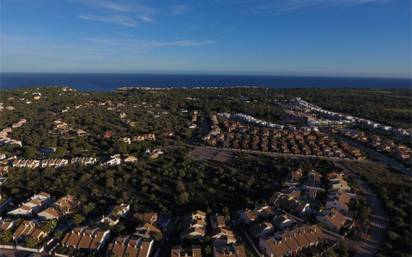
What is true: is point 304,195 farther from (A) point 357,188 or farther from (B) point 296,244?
(B) point 296,244

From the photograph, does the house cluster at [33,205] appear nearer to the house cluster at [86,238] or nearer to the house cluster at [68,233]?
the house cluster at [68,233]

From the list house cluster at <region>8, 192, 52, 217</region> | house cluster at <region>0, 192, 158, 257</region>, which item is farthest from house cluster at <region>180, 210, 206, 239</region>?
house cluster at <region>8, 192, 52, 217</region>

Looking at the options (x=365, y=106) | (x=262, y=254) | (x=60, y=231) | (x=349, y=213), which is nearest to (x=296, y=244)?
(x=262, y=254)

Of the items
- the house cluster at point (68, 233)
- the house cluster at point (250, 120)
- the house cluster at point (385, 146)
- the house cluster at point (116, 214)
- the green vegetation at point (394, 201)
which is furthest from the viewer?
the house cluster at point (250, 120)

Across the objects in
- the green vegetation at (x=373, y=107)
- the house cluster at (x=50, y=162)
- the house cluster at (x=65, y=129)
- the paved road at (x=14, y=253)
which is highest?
the green vegetation at (x=373, y=107)

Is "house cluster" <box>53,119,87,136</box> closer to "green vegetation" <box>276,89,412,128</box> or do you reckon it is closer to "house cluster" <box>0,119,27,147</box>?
"house cluster" <box>0,119,27,147</box>

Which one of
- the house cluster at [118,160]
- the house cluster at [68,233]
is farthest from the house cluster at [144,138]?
the house cluster at [68,233]
